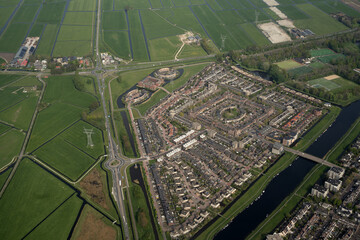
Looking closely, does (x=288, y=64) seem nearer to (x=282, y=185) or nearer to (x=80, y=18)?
(x=282, y=185)

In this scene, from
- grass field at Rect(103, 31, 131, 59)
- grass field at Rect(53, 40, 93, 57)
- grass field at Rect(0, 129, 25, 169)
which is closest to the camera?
grass field at Rect(0, 129, 25, 169)

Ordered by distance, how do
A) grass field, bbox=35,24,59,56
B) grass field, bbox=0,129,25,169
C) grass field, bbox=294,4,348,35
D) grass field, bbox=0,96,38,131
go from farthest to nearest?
grass field, bbox=294,4,348,35 < grass field, bbox=35,24,59,56 < grass field, bbox=0,96,38,131 < grass field, bbox=0,129,25,169

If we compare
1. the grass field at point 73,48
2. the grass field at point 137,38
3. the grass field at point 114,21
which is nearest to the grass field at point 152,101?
the grass field at point 137,38

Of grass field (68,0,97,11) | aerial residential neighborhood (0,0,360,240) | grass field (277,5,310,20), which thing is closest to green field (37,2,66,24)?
aerial residential neighborhood (0,0,360,240)

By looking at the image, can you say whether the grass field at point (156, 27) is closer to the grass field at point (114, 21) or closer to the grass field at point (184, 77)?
the grass field at point (114, 21)

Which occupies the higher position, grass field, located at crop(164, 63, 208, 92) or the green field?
the green field

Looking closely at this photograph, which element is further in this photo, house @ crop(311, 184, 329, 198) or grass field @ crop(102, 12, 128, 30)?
grass field @ crop(102, 12, 128, 30)

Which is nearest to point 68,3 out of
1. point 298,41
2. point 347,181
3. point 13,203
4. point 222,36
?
point 222,36

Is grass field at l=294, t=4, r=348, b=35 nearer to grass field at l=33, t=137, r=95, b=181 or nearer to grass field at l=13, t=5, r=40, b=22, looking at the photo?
grass field at l=33, t=137, r=95, b=181

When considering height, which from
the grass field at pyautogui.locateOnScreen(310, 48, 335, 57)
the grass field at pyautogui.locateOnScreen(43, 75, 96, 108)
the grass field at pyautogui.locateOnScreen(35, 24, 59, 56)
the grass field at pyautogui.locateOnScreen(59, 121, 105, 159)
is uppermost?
the grass field at pyautogui.locateOnScreen(35, 24, 59, 56)
